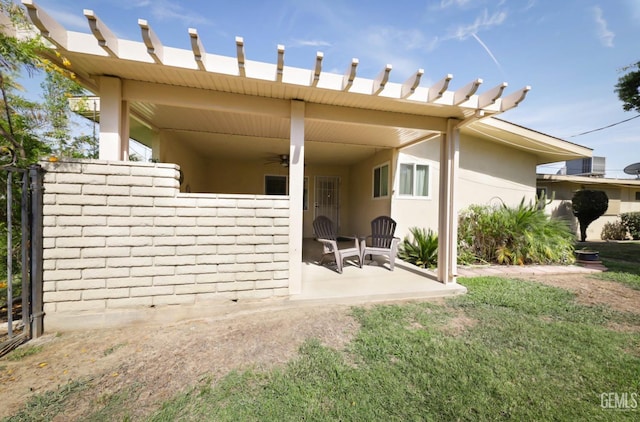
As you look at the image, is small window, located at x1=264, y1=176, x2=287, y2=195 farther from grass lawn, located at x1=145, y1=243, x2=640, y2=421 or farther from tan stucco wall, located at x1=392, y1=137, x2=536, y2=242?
grass lawn, located at x1=145, y1=243, x2=640, y2=421

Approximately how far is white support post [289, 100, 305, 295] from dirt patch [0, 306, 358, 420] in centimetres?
63

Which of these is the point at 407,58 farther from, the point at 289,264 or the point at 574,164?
the point at 574,164

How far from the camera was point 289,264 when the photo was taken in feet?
10.5

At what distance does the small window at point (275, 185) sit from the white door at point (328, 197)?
1179 mm

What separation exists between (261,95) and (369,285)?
2967 mm

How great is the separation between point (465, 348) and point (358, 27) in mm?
5788

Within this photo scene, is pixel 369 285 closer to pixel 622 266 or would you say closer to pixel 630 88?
pixel 622 266

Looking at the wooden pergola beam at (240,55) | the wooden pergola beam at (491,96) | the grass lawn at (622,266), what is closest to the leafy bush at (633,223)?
the grass lawn at (622,266)

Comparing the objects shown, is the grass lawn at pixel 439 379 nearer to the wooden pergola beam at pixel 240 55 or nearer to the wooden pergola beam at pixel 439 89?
the wooden pergola beam at pixel 439 89

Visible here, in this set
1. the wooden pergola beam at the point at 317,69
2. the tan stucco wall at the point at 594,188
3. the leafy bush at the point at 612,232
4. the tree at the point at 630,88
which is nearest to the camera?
the wooden pergola beam at the point at 317,69

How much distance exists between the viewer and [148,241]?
2.74m

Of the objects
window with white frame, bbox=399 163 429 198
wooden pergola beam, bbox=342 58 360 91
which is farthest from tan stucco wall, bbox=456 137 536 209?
wooden pergola beam, bbox=342 58 360 91

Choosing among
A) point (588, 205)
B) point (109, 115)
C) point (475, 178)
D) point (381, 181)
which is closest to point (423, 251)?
point (381, 181)

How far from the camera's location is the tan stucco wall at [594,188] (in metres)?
10.0
